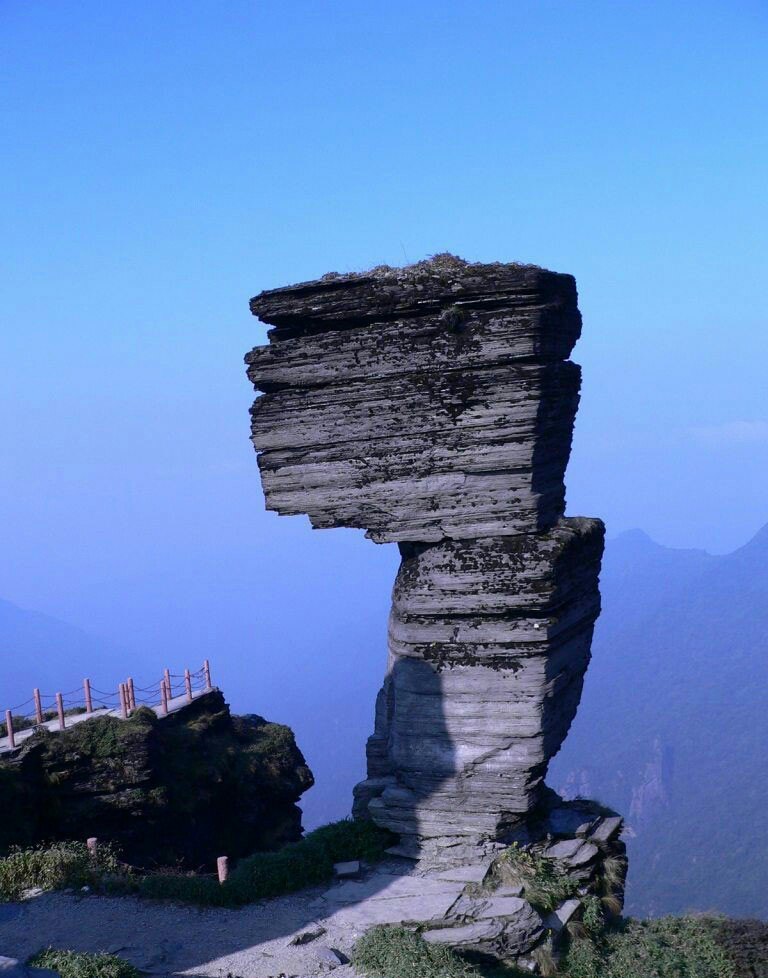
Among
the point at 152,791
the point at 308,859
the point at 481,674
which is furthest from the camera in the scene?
the point at 152,791

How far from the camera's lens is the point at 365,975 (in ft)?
41.9

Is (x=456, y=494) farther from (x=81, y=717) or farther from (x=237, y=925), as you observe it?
(x=81, y=717)

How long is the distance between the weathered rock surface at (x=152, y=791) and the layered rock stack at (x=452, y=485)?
Result: 40.6 feet

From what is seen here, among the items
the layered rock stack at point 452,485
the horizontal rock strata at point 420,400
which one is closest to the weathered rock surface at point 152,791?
the layered rock stack at point 452,485

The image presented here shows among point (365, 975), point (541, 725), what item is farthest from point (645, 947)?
point (365, 975)

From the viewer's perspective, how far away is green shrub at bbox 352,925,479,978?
12.5 metres

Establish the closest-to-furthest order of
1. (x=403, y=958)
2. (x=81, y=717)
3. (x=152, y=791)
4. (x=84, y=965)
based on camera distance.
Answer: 1. (x=84, y=965)
2. (x=403, y=958)
3. (x=152, y=791)
4. (x=81, y=717)

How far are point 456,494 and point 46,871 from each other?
30.5 feet

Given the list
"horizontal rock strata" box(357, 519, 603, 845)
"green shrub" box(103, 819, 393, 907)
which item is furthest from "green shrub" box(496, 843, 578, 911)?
"green shrub" box(103, 819, 393, 907)

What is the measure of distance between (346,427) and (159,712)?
1885 centimetres

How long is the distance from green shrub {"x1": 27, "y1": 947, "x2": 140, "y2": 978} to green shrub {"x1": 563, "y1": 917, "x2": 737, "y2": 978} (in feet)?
20.4

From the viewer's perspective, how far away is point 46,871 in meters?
16.4

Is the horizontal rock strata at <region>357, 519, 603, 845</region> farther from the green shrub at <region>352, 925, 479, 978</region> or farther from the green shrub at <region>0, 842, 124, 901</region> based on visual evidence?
the green shrub at <region>0, 842, 124, 901</region>

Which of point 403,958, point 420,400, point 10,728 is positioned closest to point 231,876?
point 403,958
